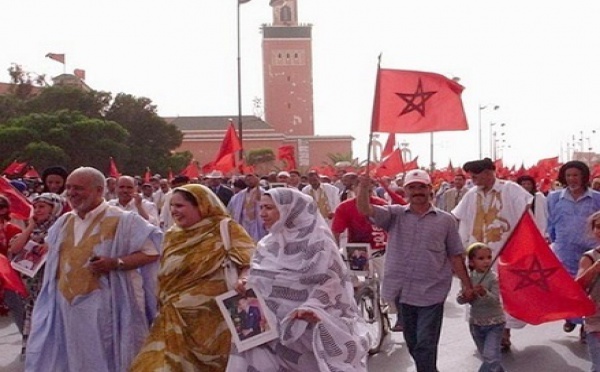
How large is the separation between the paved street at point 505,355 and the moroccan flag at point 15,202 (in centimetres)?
Answer: 122

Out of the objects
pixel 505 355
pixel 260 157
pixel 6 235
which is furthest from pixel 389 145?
pixel 260 157

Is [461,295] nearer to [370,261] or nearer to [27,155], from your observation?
[370,261]

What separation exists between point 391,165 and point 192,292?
33.4 feet

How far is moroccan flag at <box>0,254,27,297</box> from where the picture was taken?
7230mm

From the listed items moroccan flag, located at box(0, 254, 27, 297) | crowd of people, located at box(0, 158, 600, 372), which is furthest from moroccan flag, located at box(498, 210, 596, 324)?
moroccan flag, located at box(0, 254, 27, 297)

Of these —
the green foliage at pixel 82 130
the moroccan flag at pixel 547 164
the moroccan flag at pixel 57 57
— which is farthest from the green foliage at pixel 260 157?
the moroccan flag at pixel 547 164

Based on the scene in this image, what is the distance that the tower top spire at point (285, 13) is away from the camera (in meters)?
113

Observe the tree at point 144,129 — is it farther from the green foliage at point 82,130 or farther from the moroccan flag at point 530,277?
the moroccan flag at point 530,277

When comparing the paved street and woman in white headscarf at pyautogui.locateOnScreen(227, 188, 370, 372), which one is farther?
the paved street

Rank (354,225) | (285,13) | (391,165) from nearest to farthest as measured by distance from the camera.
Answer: (354,225), (391,165), (285,13)

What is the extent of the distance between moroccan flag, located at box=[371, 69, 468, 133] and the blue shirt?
73cm

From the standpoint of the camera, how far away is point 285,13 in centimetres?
11356

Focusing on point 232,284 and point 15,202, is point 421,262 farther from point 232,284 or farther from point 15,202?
point 15,202

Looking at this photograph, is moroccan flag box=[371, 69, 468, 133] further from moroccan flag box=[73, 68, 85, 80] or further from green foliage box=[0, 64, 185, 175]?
moroccan flag box=[73, 68, 85, 80]
